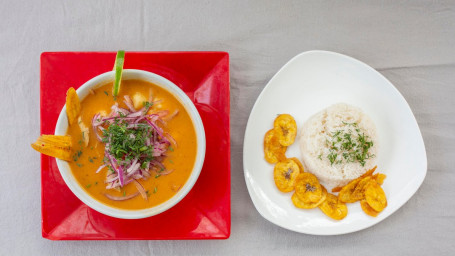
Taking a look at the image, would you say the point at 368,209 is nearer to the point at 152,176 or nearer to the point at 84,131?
the point at 152,176

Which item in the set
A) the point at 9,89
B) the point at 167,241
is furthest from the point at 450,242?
the point at 9,89

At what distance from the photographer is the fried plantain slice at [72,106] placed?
1.57m

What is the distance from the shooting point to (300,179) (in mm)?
1946

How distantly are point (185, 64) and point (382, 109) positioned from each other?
0.96 metres

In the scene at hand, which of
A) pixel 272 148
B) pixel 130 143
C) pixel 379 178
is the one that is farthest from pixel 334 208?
pixel 130 143

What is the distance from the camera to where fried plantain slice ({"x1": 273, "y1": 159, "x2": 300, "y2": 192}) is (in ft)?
6.33

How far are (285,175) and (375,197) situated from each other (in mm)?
424

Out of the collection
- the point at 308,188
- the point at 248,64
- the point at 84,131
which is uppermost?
the point at 248,64

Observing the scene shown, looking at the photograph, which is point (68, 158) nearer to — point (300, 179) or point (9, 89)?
point (9, 89)

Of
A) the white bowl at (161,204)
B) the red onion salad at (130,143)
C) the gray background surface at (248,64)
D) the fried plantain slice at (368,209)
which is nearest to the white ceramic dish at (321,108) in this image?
the fried plantain slice at (368,209)

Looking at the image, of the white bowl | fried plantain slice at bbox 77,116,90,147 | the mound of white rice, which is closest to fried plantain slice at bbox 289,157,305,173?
the mound of white rice

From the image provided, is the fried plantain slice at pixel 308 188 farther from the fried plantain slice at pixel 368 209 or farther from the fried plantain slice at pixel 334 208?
the fried plantain slice at pixel 368 209

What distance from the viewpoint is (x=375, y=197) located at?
1.92m

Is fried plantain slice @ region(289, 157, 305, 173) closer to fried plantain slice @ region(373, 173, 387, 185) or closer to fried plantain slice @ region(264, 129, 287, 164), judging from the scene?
fried plantain slice @ region(264, 129, 287, 164)
